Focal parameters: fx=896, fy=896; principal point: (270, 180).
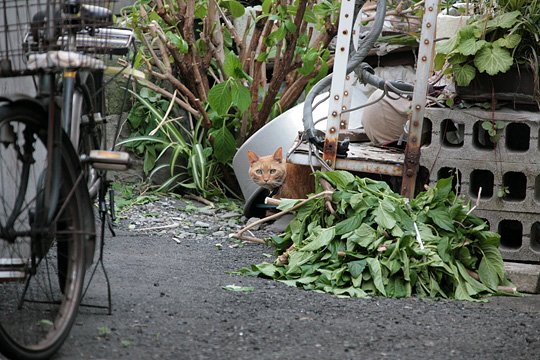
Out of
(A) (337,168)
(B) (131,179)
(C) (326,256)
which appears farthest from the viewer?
(B) (131,179)

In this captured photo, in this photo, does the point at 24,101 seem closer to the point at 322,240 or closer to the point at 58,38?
the point at 58,38

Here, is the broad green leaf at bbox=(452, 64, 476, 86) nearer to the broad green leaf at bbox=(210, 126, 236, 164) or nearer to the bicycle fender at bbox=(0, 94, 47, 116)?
the bicycle fender at bbox=(0, 94, 47, 116)

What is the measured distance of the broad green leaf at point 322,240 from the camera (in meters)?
4.98

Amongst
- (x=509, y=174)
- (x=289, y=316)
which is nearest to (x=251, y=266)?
(x=289, y=316)

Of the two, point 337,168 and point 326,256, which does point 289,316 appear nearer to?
point 326,256

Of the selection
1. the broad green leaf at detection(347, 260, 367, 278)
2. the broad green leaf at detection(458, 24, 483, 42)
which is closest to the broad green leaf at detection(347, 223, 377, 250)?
the broad green leaf at detection(347, 260, 367, 278)

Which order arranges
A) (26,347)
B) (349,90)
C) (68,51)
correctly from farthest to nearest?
(349,90) < (68,51) < (26,347)

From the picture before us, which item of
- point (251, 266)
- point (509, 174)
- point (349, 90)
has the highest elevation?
point (349, 90)

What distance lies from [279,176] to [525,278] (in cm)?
232

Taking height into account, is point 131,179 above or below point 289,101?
below

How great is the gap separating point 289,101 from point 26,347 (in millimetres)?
5347

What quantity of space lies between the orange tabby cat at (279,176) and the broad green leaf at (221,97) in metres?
0.57

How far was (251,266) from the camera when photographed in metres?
5.27

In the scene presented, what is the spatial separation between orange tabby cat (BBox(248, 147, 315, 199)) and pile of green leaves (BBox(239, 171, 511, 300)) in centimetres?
128
